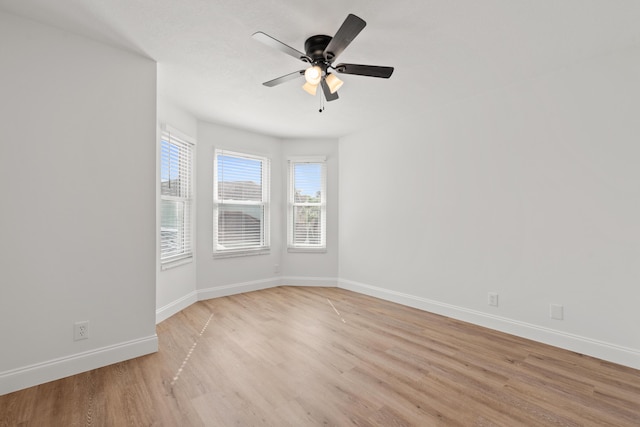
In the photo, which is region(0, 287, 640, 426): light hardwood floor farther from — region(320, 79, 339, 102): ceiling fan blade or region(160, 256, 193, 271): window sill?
region(320, 79, 339, 102): ceiling fan blade

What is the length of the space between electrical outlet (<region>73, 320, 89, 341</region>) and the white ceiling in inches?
89.0

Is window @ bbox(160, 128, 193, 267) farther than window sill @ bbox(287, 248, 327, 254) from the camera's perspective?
No


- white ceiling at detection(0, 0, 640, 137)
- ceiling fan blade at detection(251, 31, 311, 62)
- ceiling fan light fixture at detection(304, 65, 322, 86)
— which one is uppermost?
white ceiling at detection(0, 0, 640, 137)

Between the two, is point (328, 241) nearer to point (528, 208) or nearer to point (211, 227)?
point (211, 227)

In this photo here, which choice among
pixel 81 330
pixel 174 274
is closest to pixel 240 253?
pixel 174 274

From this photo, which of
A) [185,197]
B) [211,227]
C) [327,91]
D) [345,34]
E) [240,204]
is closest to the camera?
[345,34]

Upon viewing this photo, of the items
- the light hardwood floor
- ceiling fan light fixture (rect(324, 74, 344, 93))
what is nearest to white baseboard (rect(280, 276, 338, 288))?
the light hardwood floor

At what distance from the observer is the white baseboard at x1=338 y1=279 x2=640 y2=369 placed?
2461mm

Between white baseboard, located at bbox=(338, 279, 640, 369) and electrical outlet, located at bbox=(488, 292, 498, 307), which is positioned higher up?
electrical outlet, located at bbox=(488, 292, 498, 307)

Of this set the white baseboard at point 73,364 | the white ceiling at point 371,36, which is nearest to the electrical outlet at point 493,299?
the white ceiling at point 371,36

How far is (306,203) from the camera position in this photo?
5180mm

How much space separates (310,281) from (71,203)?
3.57 meters

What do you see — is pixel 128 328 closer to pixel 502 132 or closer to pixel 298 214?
pixel 298 214

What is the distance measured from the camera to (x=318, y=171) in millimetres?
5195
